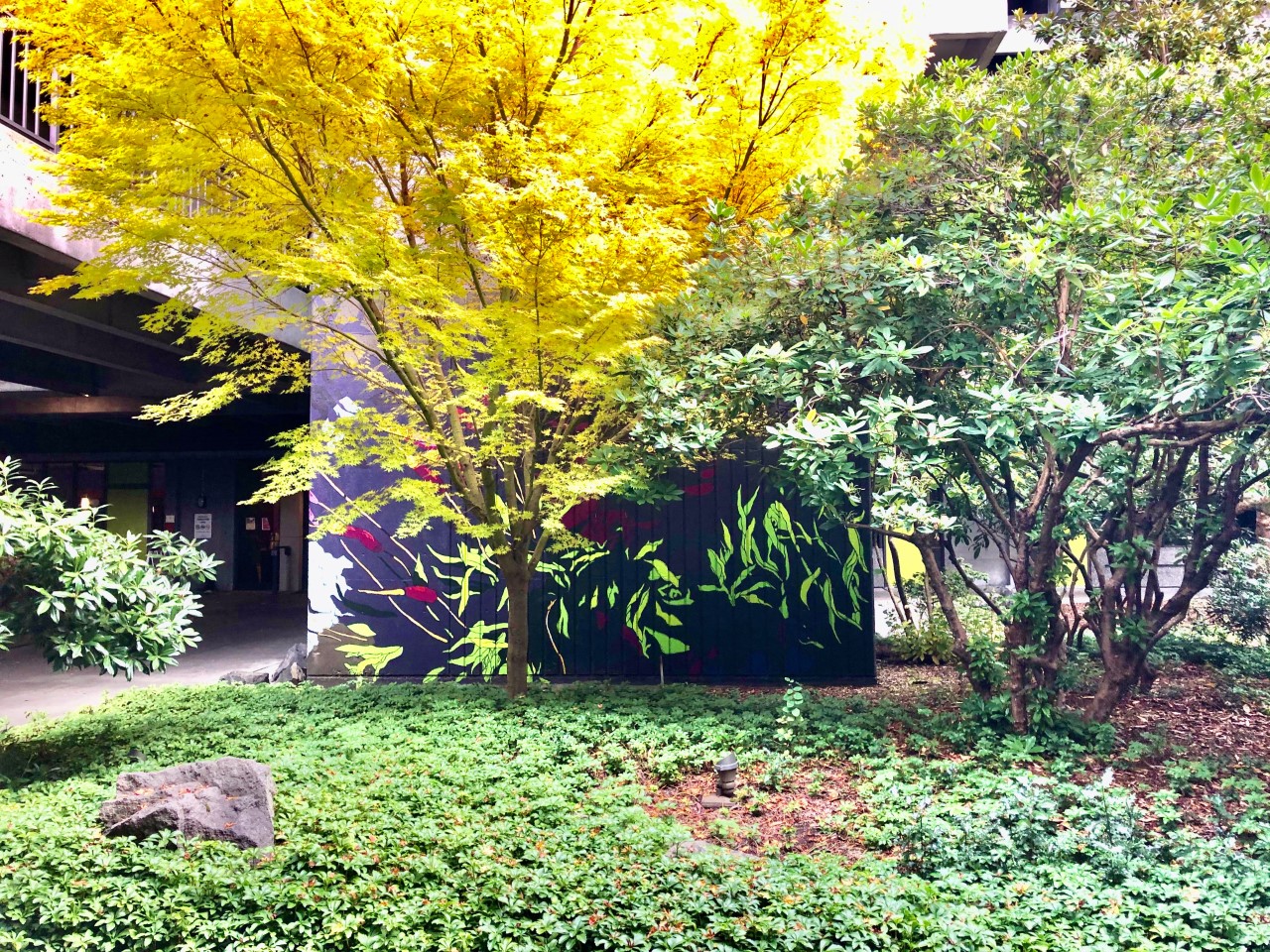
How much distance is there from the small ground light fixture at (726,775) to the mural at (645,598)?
388 centimetres

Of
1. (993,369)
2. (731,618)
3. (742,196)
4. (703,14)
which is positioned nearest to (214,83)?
(703,14)

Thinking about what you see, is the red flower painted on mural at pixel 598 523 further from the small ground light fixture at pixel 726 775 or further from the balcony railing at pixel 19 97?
the balcony railing at pixel 19 97

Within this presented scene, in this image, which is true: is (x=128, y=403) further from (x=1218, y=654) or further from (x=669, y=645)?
(x=1218, y=654)

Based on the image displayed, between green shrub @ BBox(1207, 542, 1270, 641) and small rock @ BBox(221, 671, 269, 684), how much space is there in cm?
1152

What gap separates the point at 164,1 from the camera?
18.4 ft

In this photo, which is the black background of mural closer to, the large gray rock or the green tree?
the green tree

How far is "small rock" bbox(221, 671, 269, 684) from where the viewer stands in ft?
33.1

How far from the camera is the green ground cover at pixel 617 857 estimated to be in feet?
11.7

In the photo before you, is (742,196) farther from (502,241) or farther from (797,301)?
(502,241)

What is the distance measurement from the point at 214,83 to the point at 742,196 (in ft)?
14.0

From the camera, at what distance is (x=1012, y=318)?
20.1 feet

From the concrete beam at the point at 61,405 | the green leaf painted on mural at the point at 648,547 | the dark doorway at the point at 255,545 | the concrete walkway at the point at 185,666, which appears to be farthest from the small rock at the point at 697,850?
the dark doorway at the point at 255,545

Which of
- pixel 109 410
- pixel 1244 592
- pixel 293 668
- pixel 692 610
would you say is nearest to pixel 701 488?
pixel 692 610

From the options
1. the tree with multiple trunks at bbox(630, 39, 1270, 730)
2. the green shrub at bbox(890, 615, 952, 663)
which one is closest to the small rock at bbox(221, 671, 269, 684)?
the tree with multiple trunks at bbox(630, 39, 1270, 730)
